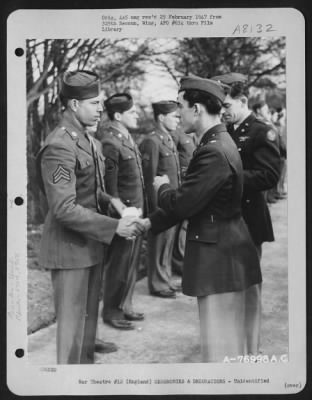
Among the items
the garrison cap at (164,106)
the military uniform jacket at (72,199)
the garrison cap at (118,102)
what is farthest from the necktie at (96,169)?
the garrison cap at (164,106)

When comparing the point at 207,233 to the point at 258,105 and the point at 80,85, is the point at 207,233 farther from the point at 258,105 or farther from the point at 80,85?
the point at 80,85

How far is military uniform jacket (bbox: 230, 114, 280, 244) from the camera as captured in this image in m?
1.45

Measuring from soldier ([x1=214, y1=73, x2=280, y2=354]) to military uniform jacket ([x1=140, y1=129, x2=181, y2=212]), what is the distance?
19cm

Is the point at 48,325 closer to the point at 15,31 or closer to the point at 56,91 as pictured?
the point at 56,91

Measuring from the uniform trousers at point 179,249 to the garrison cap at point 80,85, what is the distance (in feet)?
1.59

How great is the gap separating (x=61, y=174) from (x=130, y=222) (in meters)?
0.25

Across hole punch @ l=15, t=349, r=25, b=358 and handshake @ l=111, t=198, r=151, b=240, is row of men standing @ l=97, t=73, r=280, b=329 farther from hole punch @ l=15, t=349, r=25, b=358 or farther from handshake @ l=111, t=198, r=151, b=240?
hole punch @ l=15, t=349, r=25, b=358

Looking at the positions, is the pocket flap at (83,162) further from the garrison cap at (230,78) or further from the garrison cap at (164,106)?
the garrison cap at (230,78)

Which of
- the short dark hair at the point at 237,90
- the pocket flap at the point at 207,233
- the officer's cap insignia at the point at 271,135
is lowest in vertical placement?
the pocket flap at the point at 207,233

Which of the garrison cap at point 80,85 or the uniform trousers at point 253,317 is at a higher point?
the garrison cap at point 80,85

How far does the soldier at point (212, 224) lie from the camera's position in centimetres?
142

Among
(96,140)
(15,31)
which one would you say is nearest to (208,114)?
(96,140)

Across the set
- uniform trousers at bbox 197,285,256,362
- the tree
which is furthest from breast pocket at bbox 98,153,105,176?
uniform trousers at bbox 197,285,256,362

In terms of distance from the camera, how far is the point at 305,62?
1.50 metres
